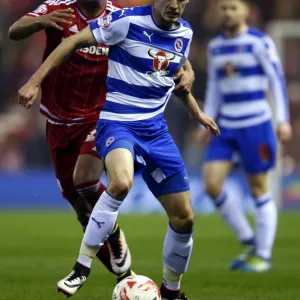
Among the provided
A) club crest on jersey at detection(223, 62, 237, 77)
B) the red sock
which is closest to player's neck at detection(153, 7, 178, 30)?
the red sock

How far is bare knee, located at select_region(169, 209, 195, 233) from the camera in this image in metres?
6.56

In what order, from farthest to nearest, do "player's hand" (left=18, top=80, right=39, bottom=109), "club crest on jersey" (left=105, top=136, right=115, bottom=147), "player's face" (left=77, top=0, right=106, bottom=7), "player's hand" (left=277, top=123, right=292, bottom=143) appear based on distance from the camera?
"player's hand" (left=277, top=123, right=292, bottom=143) → "player's face" (left=77, top=0, right=106, bottom=7) → "club crest on jersey" (left=105, top=136, right=115, bottom=147) → "player's hand" (left=18, top=80, right=39, bottom=109)

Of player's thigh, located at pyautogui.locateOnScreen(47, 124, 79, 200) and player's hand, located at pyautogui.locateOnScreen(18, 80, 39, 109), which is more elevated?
player's hand, located at pyautogui.locateOnScreen(18, 80, 39, 109)

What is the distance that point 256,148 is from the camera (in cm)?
990

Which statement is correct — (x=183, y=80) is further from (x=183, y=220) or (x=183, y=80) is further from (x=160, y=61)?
(x=183, y=220)

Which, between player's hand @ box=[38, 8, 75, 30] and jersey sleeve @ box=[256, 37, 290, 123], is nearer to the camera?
player's hand @ box=[38, 8, 75, 30]

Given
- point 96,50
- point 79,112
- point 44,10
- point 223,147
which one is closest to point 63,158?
point 79,112

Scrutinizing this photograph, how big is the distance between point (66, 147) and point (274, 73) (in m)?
2.82

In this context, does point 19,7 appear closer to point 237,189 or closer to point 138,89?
point 237,189

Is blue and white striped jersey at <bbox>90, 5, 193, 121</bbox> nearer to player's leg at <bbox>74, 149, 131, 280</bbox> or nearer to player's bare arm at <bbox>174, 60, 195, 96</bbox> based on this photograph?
player's bare arm at <bbox>174, 60, 195, 96</bbox>

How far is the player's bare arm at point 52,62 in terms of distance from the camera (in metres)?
6.08

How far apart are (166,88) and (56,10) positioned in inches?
42.9

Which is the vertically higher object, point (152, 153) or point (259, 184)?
point (152, 153)

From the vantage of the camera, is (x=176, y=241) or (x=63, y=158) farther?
(x=63, y=158)
